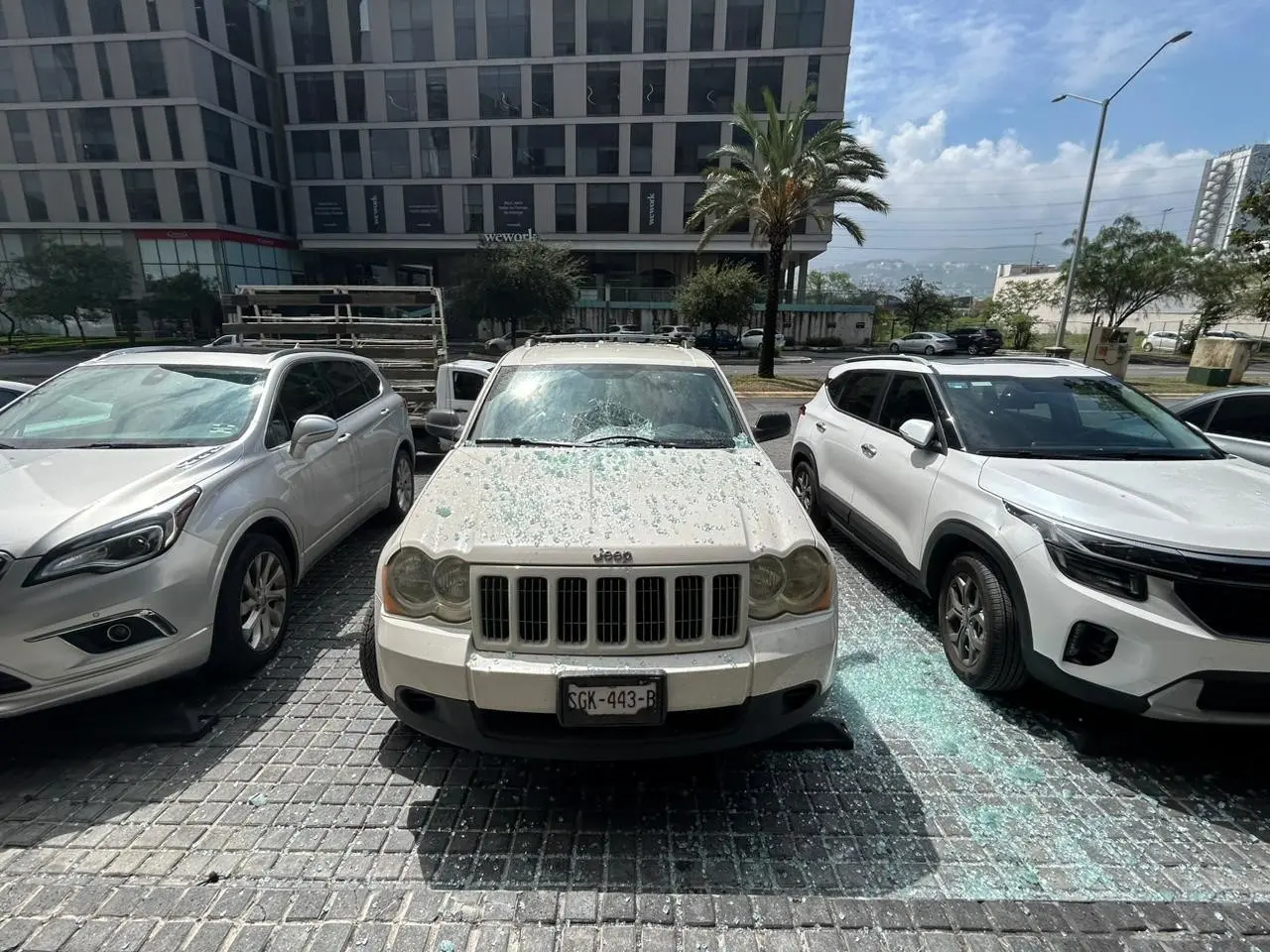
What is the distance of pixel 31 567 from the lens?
2.63 m

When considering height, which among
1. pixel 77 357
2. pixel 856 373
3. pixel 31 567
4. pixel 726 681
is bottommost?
pixel 77 357

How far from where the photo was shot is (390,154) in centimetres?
4294

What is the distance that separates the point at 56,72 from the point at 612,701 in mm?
57424

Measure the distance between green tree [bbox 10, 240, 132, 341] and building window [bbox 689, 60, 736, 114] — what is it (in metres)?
35.1

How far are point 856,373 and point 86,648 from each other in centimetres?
536

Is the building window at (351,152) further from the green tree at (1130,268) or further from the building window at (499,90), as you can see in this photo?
the green tree at (1130,268)

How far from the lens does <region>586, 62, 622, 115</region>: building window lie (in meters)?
40.7

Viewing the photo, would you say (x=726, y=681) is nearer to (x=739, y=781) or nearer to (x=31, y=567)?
(x=739, y=781)

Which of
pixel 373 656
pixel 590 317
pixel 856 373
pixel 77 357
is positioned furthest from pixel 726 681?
pixel 590 317

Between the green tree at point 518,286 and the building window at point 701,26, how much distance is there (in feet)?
62.8

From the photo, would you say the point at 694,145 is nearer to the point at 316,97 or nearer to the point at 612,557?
the point at 316,97

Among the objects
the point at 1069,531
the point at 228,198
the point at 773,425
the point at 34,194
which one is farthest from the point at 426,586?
the point at 34,194

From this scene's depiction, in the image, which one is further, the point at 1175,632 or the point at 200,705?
the point at 200,705

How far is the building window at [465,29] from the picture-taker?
134 feet
